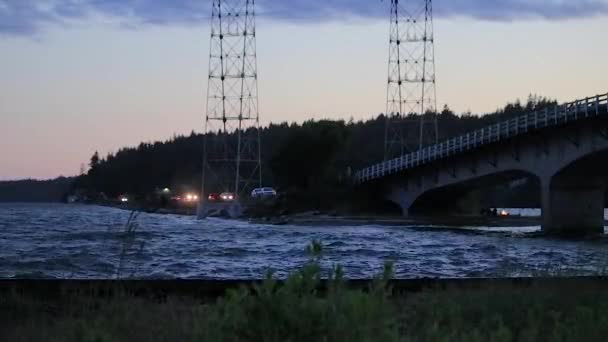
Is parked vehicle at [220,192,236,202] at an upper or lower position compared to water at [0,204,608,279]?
upper

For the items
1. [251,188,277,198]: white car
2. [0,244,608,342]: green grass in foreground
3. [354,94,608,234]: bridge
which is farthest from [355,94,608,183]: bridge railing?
[0,244,608,342]: green grass in foreground

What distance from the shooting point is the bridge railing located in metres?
60.6

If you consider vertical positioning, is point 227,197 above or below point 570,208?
above

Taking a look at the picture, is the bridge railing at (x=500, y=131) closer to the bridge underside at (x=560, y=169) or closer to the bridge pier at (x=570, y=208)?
the bridge underside at (x=560, y=169)

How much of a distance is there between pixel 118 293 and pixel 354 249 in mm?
26113

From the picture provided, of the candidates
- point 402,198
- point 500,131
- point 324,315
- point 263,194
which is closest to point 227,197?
point 263,194

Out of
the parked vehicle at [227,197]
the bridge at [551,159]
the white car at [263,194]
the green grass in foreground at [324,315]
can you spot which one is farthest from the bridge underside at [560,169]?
the green grass in foreground at [324,315]

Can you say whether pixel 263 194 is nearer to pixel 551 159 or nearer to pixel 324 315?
pixel 551 159

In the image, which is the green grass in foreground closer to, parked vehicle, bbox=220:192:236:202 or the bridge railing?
the bridge railing

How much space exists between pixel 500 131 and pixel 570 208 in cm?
988

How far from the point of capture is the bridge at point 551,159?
61.1 m

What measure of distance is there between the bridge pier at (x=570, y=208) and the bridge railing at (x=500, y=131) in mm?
4336

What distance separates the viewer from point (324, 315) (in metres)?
7.48

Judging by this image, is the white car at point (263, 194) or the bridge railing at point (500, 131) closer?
the bridge railing at point (500, 131)
